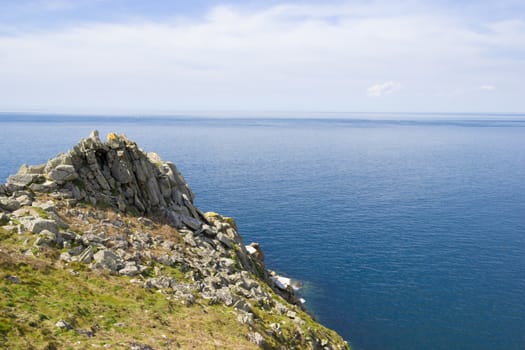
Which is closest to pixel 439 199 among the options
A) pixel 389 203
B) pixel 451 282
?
pixel 389 203

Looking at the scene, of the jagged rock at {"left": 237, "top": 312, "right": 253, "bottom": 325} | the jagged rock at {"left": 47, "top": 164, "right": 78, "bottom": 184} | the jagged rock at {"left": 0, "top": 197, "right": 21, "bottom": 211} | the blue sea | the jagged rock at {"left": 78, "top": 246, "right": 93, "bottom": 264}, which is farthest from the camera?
the blue sea

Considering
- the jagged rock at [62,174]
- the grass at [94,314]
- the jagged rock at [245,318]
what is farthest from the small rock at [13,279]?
the jagged rock at [62,174]

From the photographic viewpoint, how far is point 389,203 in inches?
5349

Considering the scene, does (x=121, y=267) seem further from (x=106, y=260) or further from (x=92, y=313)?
(x=92, y=313)

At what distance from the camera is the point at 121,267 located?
38875 millimetres

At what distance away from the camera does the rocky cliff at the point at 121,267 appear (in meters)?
28.8

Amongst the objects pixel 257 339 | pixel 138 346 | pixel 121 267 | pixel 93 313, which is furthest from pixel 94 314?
pixel 257 339

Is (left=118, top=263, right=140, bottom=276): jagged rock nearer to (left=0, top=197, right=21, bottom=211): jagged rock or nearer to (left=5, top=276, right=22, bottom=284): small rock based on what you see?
(left=5, top=276, right=22, bottom=284): small rock

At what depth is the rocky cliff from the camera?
28.8 metres

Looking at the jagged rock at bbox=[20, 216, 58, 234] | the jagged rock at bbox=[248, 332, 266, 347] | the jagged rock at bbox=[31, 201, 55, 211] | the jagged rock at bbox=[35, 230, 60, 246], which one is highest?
the jagged rock at bbox=[31, 201, 55, 211]

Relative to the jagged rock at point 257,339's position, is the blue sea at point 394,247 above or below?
below

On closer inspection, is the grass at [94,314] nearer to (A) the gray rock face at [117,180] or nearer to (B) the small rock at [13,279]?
(B) the small rock at [13,279]

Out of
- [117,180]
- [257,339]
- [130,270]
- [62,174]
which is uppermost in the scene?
[62,174]

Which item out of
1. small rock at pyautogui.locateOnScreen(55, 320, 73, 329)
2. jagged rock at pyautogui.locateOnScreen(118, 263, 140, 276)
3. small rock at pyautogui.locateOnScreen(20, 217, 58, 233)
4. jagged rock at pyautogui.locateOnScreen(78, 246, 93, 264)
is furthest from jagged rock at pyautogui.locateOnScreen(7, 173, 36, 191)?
small rock at pyautogui.locateOnScreen(55, 320, 73, 329)
